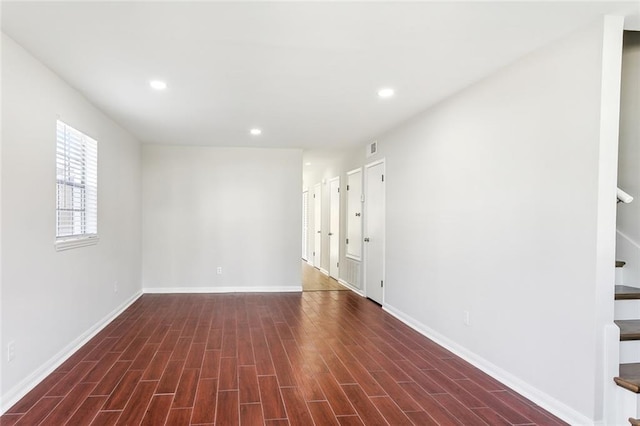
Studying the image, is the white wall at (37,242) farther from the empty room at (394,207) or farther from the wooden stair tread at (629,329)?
the wooden stair tread at (629,329)

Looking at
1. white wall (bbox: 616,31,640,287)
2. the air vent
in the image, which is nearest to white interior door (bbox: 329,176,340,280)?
the air vent

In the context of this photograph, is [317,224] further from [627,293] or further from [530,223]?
[627,293]

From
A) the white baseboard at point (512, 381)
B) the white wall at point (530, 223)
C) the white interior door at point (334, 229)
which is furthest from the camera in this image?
the white interior door at point (334, 229)

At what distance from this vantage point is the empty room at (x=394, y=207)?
87.1 inches

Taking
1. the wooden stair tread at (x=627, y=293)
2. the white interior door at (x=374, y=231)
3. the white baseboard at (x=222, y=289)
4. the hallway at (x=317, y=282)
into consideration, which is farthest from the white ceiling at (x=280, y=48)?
the hallway at (x=317, y=282)

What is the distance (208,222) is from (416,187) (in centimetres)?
360

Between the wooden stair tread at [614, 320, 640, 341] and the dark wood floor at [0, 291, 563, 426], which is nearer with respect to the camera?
the wooden stair tread at [614, 320, 640, 341]

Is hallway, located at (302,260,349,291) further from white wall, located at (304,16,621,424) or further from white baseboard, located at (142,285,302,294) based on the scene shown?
white wall, located at (304,16,621,424)

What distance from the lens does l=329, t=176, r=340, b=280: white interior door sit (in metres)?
7.67

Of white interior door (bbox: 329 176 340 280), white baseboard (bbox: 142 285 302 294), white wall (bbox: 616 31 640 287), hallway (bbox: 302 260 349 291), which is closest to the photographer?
white wall (bbox: 616 31 640 287)

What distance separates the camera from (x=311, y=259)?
10.3 m

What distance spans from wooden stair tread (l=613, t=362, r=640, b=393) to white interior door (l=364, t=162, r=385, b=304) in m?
3.25

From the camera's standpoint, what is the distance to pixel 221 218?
249 inches

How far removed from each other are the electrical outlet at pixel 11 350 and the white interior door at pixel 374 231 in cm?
412
